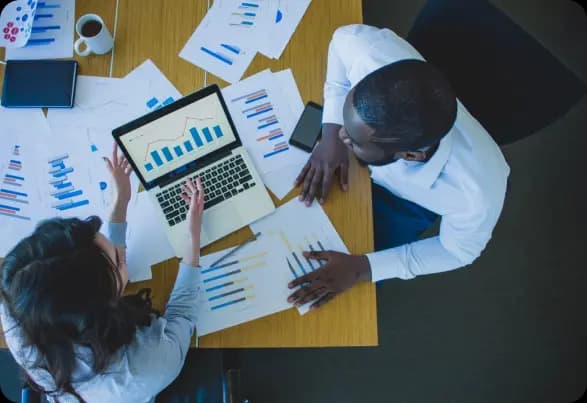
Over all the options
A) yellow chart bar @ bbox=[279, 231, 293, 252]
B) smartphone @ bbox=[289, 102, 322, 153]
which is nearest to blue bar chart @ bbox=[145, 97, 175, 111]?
smartphone @ bbox=[289, 102, 322, 153]

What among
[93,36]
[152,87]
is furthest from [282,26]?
[93,36]

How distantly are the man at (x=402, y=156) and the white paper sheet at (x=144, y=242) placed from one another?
1.09 feet

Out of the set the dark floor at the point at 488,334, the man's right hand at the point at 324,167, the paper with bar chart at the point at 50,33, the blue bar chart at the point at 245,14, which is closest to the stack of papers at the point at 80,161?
the paper with bar chart at the point at 50,33

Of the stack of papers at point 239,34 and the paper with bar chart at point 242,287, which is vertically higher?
the stack of papers at point 239,34

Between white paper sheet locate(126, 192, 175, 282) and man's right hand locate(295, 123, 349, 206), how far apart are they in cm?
35

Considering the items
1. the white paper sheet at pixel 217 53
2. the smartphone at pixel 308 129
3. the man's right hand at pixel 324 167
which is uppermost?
the white paper sheet at pixel 217 53

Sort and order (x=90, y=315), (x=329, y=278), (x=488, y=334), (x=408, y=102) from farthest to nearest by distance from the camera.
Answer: (x=488, y=334) < (x=329, y=278) < (x=90, y=315) < (x=408, y=102)

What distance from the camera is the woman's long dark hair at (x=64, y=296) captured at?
882mm

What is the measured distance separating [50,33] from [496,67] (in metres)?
1.10

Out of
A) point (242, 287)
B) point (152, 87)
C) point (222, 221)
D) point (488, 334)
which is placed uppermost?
point (152, 87)

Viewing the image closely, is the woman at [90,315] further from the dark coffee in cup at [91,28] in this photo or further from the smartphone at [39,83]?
the dark coffee in cup at [91,28]

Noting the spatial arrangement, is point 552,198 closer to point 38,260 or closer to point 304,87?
point 304,87

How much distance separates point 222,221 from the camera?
1.15 m

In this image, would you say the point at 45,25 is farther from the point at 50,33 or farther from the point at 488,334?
the point at 488,334
